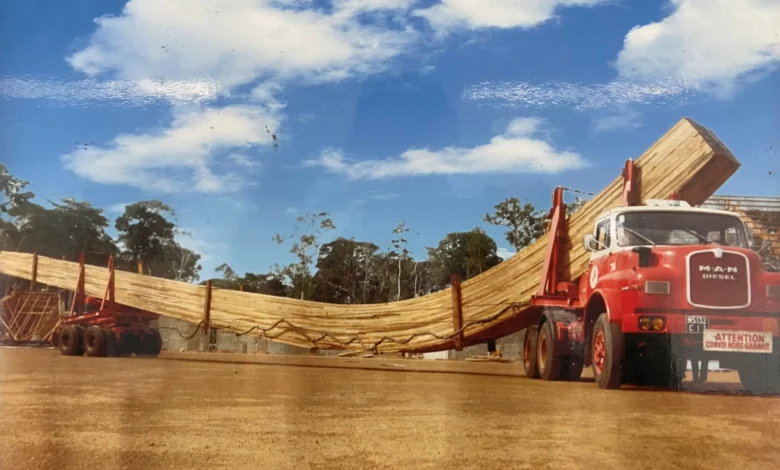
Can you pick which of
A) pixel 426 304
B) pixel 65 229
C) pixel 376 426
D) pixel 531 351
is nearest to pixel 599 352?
pixel 531 351

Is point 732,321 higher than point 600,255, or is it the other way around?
point 600,255

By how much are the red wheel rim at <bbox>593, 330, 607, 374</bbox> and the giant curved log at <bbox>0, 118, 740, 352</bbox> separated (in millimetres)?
1475

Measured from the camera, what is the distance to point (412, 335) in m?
9.33

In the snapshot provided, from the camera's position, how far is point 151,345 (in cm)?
1314

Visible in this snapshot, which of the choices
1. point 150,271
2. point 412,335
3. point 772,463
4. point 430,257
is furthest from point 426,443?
point 150,271

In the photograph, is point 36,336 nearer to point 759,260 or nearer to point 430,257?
point 430,257

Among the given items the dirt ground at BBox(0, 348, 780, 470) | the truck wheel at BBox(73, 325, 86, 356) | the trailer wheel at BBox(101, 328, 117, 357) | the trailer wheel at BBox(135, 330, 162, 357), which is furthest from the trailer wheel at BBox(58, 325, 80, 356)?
the dirt ground at BBox(0, 348, 780, 470)

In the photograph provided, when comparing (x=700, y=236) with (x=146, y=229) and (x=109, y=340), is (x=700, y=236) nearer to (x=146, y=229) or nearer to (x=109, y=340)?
(x=146, y=229)

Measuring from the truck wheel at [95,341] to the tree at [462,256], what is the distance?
7.69m

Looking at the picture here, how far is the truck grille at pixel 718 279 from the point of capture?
20.1ft

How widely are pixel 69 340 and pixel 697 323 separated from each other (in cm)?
1226

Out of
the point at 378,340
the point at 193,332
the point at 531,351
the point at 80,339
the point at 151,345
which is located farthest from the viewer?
the point at 80,339

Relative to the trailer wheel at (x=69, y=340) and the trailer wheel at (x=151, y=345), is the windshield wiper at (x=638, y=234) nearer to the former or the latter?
the trailer wheel at (x=151, y=345)

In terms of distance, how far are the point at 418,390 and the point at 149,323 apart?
836cm
